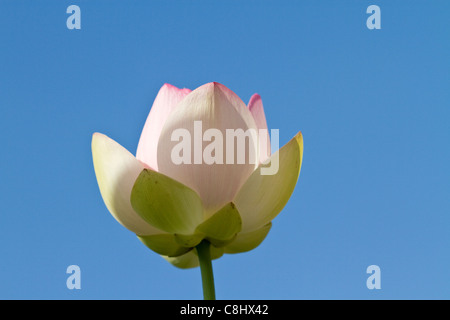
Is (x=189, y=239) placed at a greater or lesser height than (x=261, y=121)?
lesser

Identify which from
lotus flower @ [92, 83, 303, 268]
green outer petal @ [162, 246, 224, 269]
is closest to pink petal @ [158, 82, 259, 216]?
lotus flower @ [92, 83, 303, 268]

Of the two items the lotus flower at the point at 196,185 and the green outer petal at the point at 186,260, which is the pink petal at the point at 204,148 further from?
the green outer petal at the point at 186,260

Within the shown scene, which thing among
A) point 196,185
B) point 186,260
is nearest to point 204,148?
point 196,185

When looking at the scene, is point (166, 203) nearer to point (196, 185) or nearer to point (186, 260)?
point (196, 185)

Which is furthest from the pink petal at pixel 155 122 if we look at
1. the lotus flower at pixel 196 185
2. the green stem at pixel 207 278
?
the green stem at pixel 207 278

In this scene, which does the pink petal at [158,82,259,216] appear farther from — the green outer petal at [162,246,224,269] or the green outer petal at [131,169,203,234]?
the green outer petal at [162,246,224,269]

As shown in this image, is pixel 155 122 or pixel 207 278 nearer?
pixel 207 278
